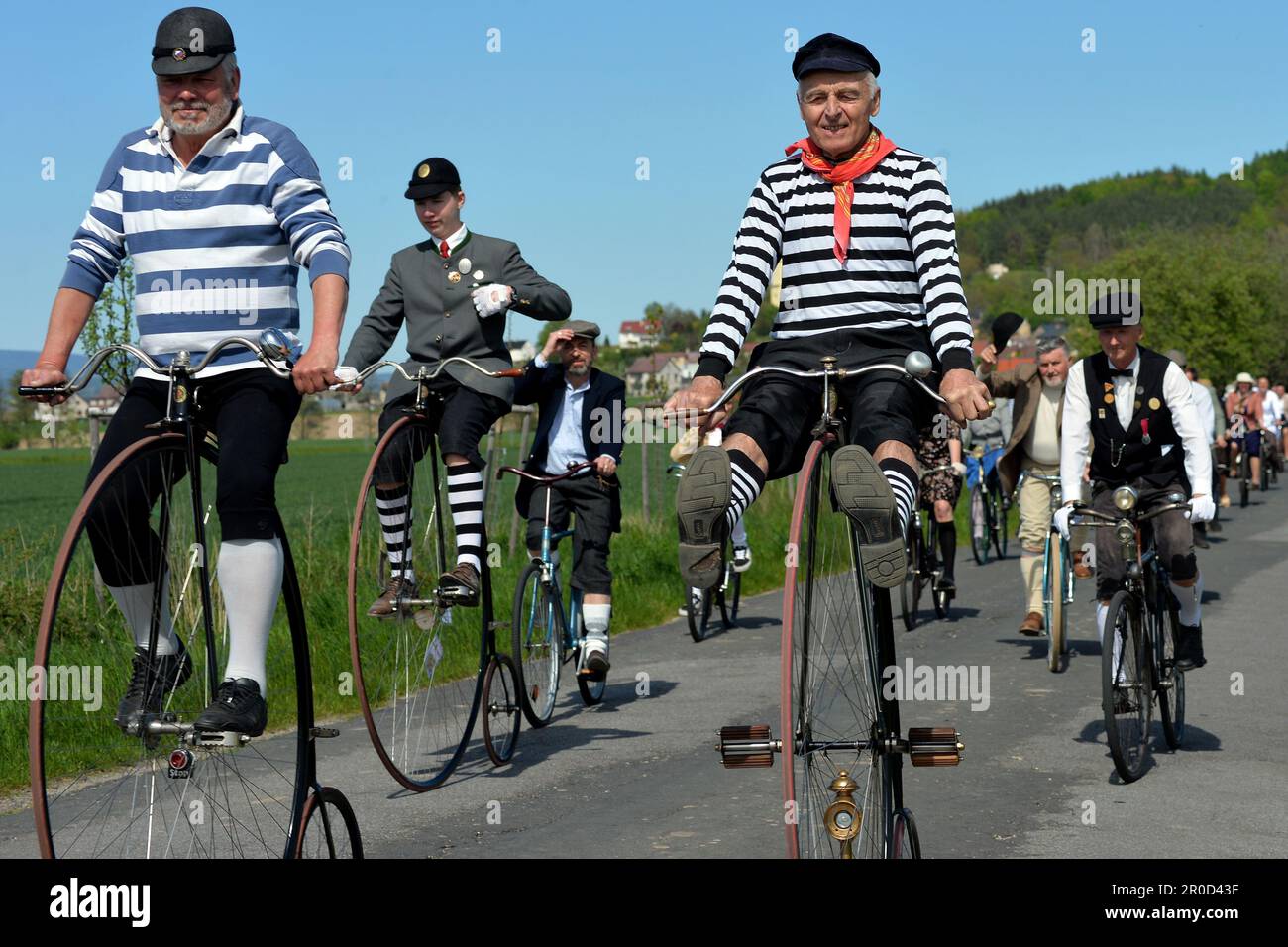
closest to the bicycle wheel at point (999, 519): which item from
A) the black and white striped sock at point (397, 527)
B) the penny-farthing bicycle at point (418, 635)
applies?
the penny-farthing bicycle at point (418, 635)

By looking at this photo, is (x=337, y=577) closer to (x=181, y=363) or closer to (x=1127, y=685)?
(x=1127, y=685)

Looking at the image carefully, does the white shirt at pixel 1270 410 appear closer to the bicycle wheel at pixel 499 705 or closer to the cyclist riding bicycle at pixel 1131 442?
the cyclist riding bicycle at pixel 1131 442

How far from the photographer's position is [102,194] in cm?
545

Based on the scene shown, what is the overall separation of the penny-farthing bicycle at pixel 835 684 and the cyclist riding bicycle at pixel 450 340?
295 centimetres

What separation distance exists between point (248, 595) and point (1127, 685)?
4.98m

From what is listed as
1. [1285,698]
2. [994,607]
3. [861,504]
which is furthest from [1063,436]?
[994,607]

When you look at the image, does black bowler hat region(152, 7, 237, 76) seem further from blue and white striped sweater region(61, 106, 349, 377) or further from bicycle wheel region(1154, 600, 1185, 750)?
bicycle wheel region(1154, 600, 1185, 750)

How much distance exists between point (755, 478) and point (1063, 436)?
15.2ft

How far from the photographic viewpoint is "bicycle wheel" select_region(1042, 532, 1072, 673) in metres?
11.5

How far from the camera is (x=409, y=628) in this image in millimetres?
8781

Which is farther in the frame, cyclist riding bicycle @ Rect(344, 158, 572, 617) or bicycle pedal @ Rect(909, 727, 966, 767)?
cyclist riding bicycle @ Rect(344, 158, 572, 617)

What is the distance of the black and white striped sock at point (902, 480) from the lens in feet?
16.5

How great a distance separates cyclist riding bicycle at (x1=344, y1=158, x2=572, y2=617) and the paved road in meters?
1.10

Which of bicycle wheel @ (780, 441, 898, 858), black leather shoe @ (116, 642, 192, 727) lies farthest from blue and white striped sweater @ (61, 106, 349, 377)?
bicycle wheel @ (780, 441, 898, 858)
